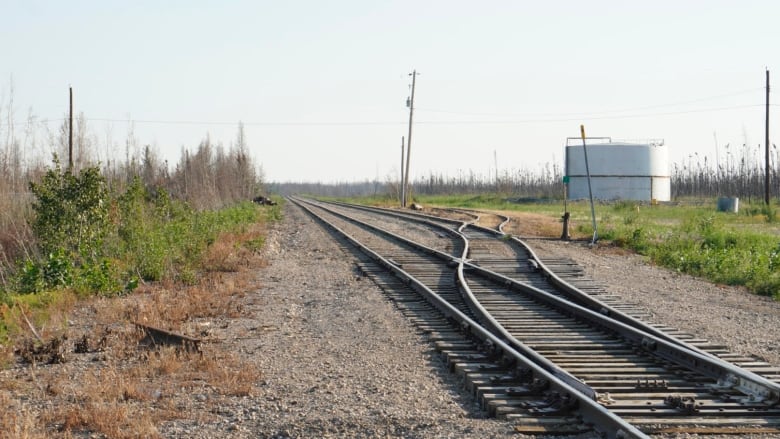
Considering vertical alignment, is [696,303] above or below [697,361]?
below

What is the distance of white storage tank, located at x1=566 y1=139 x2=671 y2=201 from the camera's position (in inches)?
2375

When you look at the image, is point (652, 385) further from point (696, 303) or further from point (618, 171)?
point (618, 171)

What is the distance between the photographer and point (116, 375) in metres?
7.26

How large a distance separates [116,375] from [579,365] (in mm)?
4152

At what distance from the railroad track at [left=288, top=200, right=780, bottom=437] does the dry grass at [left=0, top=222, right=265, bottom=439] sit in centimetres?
224

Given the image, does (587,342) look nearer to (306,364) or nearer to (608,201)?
(306,364)

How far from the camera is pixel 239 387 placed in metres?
6.90

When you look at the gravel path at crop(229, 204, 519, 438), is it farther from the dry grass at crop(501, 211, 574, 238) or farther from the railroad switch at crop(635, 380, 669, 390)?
the dry grass at crop(501, 211, 574, 238)

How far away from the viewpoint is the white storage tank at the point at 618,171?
60.3m

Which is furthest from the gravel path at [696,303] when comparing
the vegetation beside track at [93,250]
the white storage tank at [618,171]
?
the white storage tank at [618,171]

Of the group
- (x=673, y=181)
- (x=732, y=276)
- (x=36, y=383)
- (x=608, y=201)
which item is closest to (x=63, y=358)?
(x=36, y=383)

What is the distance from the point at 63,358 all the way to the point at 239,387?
2.26m

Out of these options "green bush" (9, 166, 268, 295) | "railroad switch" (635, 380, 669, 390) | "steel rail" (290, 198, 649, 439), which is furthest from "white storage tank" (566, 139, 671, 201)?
"railroad switch" (635, 380, 669, 390)

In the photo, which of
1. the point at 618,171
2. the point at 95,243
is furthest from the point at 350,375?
the point at 618,171
